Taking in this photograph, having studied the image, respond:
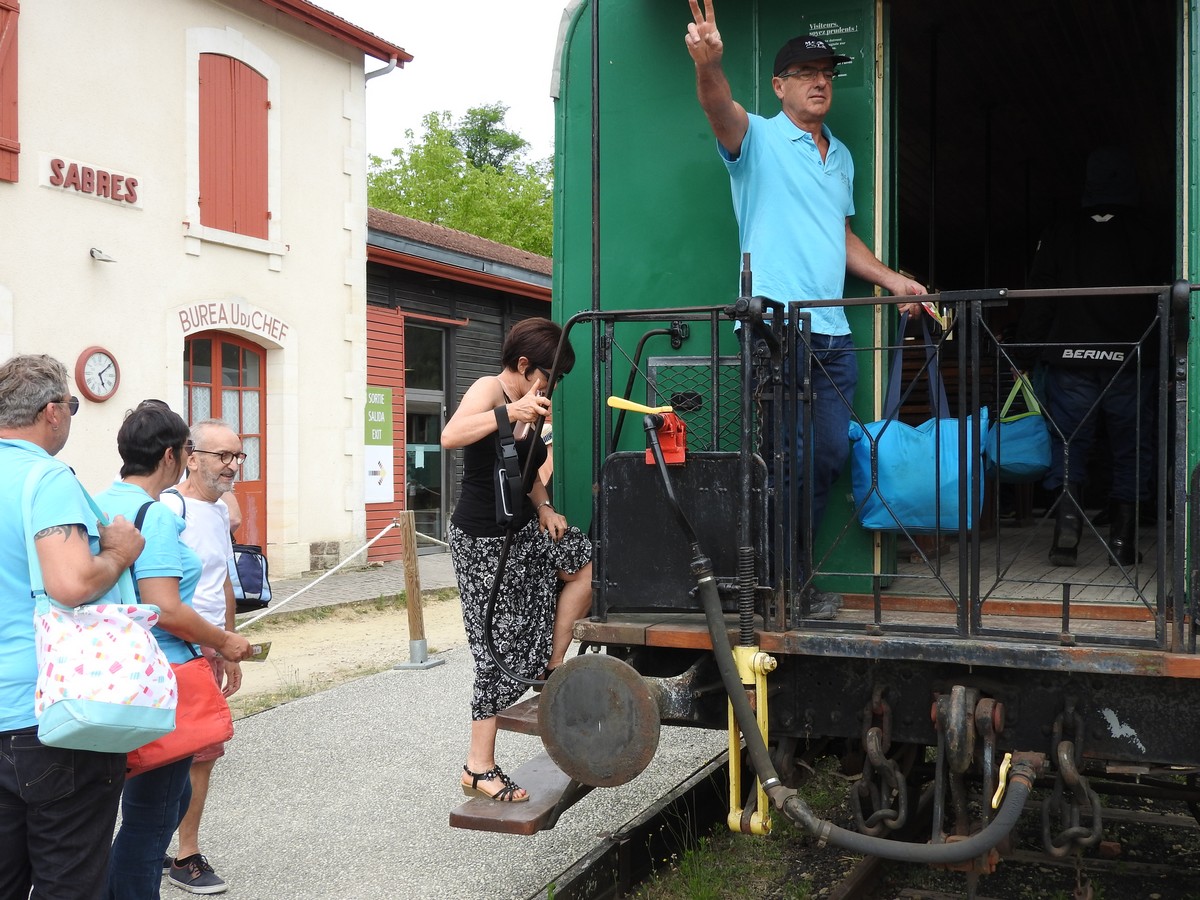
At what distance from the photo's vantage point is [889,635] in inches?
119

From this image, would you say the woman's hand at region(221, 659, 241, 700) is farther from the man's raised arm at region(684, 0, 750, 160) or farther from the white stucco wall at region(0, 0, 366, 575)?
the white stucco wall at region(0, 0, 366, 575)

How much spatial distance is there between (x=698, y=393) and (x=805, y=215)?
728 mm

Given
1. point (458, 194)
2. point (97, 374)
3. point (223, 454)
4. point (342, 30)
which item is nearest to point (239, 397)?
point (97, 374)

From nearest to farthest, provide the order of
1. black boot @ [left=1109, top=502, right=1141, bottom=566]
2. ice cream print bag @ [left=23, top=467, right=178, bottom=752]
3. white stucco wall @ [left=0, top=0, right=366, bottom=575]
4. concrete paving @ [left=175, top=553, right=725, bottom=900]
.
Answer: ice cream print bag @ [left=23, top=467, right=178, bottom=752]
concrete paving @ [left=175, top=553, right=725, bottom=900]
black boot @ [left=1109, top=502, right=1141, bottom=566]
white stucco wall @ [left=0, top=0, right=366, bottom=575]

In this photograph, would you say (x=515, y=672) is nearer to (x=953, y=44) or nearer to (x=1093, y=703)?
(x=1093, y=703)

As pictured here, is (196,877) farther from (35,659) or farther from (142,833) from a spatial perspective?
(35,659)

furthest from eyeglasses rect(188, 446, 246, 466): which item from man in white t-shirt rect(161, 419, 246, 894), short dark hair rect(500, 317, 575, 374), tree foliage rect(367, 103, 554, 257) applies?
tree foliage rect(367, 103, 554, 257)

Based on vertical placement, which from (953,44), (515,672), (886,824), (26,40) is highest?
(26,40)

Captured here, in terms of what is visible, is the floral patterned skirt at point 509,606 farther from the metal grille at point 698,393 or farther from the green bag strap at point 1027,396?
the green bag strap at point 1027,396

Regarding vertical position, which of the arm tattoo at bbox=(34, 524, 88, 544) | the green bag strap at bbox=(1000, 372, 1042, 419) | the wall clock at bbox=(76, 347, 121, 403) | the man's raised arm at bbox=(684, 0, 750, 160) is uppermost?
the man's raised arm at bbox=(684, 0, 750, 160)

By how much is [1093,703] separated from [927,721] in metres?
0.43

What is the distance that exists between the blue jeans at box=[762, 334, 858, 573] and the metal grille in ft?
1.09

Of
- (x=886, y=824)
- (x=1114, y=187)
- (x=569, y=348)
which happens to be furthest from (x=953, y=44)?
(x=886, y=824)

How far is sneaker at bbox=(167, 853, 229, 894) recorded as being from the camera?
4051 millimetres
